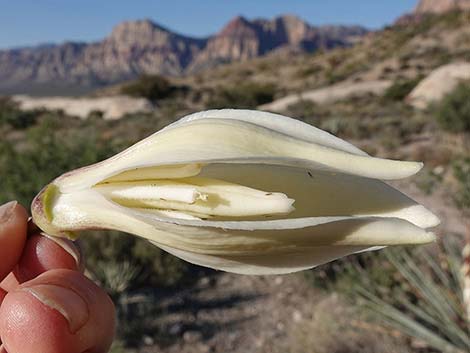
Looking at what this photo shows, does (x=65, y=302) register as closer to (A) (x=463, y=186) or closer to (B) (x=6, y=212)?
(B) (x=6, y=212)

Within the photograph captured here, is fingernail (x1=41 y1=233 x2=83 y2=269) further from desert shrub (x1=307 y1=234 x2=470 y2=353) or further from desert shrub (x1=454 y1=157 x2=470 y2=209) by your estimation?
desert shrub (x1=454 y1=157 x2=470 y2=209)

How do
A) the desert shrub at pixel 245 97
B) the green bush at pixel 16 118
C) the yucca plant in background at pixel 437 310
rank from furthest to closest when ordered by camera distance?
the desert shrub at pixel 245 97
the green bush at pixel 16 118
the yucca plant in background at pixel 437 310

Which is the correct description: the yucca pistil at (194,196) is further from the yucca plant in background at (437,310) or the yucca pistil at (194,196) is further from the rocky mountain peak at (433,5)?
the rocky mountain peak at (433,5)

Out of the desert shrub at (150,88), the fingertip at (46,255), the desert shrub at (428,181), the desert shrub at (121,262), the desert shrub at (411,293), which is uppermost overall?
the fingertip at (46,255)

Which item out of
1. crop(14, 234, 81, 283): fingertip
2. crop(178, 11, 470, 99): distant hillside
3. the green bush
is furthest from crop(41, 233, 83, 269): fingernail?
crop(178, 11, 470, 99): distant hillside

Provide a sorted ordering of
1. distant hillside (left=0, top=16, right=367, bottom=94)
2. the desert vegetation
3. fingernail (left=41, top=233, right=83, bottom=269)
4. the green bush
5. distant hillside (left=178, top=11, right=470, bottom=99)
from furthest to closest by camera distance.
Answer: distant hillside (left=0, top=16, right=367, bottom=94), distant hillside (left=178, top=11, right=470, bottom=99), the green bush, the desert vegetation, fingernail (left=41, top=233, right=83, bottom=269)

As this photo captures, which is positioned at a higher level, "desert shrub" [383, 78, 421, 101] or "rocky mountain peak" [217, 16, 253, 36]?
"desert shrub" [383, 78, 421, 101]

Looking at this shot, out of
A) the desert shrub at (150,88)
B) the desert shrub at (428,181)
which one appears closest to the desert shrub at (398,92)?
the desert shrub at (428,181)
